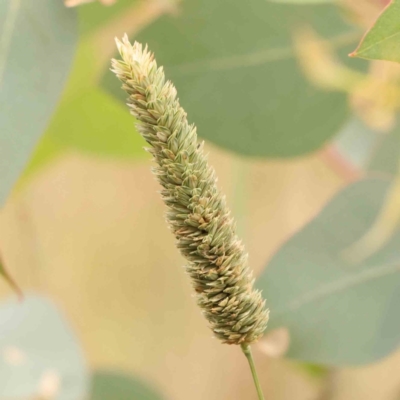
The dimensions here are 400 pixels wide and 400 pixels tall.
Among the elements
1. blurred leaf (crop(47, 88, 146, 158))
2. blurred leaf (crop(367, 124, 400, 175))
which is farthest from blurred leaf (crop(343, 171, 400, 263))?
blurred leaf (crop(47, 88, 146, 158))

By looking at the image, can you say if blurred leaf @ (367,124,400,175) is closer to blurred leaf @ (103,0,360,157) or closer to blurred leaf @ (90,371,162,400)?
blurred leaf @ (103,0,360,157)

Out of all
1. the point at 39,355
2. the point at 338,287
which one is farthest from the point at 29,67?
the point at 39,355

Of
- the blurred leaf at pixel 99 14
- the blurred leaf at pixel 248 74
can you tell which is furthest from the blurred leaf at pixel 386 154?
the blurred leaf at pixel 99 14

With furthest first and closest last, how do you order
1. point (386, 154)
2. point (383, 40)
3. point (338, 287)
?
point (386, 154)
point (338, 287)
point (383, 40)

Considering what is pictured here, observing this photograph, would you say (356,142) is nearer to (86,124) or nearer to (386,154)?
(386,154)

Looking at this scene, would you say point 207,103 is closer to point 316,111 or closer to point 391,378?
point 316,111

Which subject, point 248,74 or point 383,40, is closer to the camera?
point 383,40
